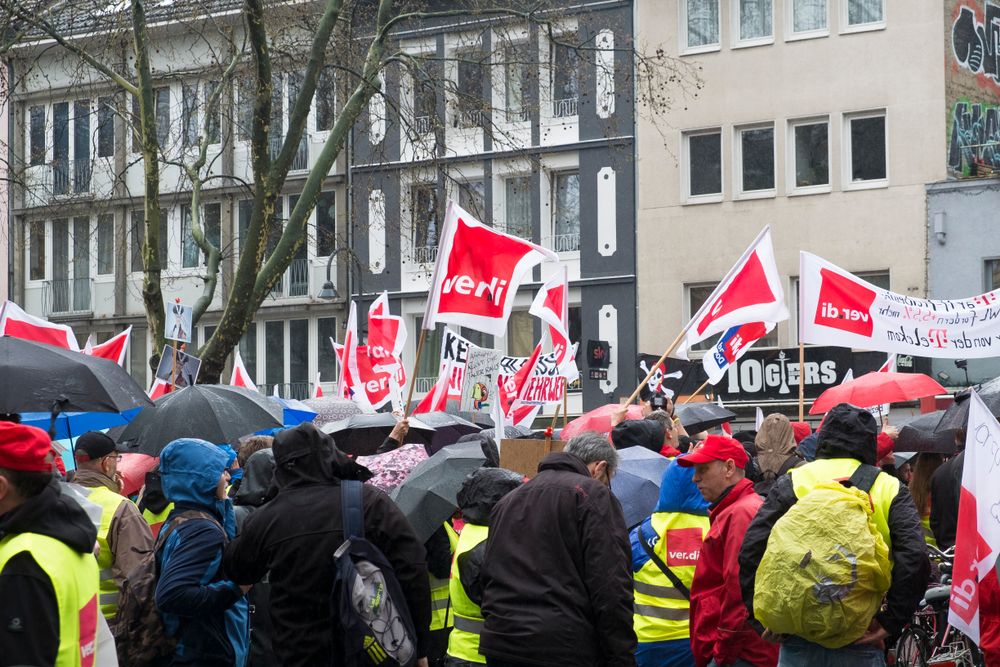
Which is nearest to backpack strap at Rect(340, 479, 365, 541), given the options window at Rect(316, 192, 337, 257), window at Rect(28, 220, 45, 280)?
window at Rect(316, 192, 337, 257)

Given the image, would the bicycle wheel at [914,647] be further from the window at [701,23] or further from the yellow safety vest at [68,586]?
the window at [701,23]

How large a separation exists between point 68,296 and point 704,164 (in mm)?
17720

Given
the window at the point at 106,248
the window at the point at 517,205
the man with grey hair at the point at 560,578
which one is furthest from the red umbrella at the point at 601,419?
the window at the point at 106,248

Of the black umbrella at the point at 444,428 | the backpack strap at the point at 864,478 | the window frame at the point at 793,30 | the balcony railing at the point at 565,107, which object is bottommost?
the black umbrella at the point at 444,428

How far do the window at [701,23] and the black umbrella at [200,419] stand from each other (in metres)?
22.4

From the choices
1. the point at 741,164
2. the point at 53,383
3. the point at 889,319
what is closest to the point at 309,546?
the point at 53,383

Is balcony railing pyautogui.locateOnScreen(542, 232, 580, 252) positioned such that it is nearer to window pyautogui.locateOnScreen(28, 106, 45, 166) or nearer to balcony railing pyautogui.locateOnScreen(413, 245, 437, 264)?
balcony railing pyautogui.locateOnScreen(413, 245, 437, 264)

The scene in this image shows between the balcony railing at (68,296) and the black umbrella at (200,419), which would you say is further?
the balcony railing at (68,296)

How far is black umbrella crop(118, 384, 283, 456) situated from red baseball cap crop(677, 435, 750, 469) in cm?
551

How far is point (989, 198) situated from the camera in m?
Result: 30.3

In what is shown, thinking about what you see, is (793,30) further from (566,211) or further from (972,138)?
(566,211)

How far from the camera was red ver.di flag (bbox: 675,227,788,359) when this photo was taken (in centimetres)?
1430

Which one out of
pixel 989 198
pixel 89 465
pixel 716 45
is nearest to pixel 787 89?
pixel 716 45

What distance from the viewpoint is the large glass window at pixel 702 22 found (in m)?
33.4
